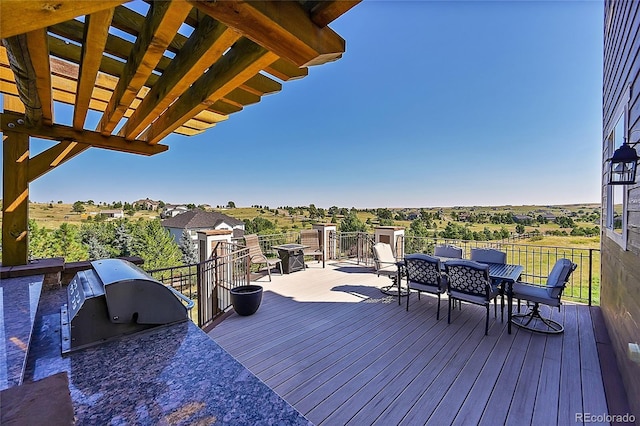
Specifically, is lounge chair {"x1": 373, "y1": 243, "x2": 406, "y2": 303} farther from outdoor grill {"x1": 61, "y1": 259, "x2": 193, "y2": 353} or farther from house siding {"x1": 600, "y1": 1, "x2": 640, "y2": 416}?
outdoor grill {"x1": 61, "y1": 259, "x2": 193, "y2": 353}

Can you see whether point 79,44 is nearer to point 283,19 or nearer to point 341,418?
point 283,19

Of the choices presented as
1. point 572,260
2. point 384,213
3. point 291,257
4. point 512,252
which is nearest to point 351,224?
point 384,213

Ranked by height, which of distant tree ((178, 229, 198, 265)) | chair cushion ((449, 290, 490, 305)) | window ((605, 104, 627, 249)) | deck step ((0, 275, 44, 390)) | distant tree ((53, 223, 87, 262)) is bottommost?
distant tree ((178, 229, 198, 265))

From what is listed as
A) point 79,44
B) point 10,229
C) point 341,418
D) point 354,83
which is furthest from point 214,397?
point 354,83

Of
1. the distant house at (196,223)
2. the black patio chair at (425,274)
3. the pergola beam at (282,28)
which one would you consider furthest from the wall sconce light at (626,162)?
the distant house at (196,223)

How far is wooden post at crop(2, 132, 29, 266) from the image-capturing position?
7.51ft

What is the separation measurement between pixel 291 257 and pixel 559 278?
17.0ft

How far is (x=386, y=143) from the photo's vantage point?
46.0 feet

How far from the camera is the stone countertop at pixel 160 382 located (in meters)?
0.85

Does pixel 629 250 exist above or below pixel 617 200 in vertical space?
below

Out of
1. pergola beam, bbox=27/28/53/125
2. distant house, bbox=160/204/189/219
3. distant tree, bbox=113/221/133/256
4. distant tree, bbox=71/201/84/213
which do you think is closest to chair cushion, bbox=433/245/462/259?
pergola beam, bbox=27/28/53/125

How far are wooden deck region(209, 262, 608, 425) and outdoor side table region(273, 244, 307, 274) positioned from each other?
7.15 feet

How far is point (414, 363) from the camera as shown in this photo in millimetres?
2844

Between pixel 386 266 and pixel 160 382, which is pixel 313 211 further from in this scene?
pixel 160 382
